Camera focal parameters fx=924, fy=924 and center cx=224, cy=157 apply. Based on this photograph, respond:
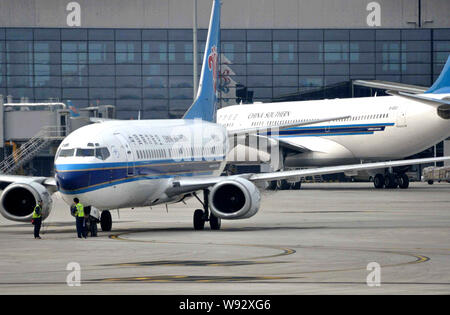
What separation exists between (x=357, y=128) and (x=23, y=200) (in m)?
32.3

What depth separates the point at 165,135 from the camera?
32.8 m

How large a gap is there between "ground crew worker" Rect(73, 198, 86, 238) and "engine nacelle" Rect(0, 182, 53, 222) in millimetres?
2556

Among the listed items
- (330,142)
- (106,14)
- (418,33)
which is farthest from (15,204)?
(418,33)

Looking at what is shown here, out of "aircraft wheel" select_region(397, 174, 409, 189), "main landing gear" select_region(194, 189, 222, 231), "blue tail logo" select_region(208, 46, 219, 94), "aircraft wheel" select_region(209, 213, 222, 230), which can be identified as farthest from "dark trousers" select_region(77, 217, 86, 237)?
"aircraft wheel" select_region(397, 174, 409, 189)

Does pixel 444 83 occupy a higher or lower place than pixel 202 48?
lower

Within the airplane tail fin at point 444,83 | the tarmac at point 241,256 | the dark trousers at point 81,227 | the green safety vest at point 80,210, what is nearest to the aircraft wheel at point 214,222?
the tarmac at point 241,256

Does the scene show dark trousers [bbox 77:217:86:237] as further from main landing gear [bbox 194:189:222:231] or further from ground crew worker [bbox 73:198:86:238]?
main landing gear [bbox 194:189:222:231]

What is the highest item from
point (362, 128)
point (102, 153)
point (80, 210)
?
point (362, 128)

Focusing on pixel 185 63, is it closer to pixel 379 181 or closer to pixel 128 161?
pixel 379 181

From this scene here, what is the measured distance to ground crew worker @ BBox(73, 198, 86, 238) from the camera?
27109 mm

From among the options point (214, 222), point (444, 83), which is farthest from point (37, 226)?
point (444, 83)

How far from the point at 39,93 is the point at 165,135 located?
5424cm

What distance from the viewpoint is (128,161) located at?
95.7 ft

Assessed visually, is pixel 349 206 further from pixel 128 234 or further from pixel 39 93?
pixel 39 93
